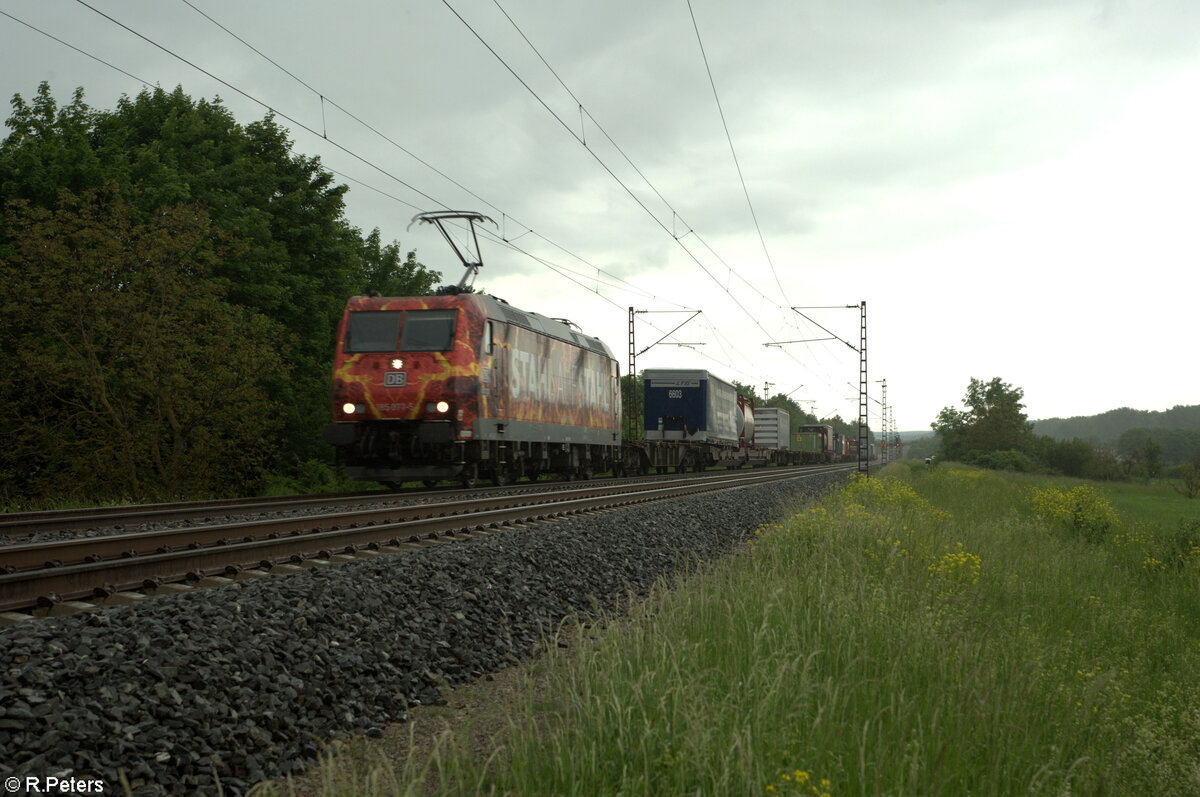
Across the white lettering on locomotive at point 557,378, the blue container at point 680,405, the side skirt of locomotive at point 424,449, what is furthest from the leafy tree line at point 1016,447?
the side skirt of locomotive at point 424,449

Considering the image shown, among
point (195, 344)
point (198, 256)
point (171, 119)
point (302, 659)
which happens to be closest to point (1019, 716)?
point (302, 659)

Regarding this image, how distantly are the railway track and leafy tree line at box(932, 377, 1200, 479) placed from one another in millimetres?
73197

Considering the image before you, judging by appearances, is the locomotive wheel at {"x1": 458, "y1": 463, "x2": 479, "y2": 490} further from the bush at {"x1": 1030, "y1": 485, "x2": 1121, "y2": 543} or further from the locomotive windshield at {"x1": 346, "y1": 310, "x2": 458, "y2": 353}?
the bush at {"x1": 1030, "y1": 485, "x2": 1121, "y2": 543}

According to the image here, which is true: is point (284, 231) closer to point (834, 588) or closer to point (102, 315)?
point (102, 315)

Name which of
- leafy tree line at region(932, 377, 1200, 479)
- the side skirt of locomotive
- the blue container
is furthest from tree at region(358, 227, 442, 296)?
leafy tree line at region(932, 377, 1200, 479)

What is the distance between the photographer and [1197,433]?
607ft

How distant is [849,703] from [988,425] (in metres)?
123

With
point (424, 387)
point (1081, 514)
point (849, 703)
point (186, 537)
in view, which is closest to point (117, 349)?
point (424, 387)

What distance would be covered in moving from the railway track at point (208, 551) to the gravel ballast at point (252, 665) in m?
0.90

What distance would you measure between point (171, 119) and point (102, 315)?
16918 mm

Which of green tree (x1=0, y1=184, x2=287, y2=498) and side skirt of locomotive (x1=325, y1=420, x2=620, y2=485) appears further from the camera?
side skirt of locomotive (x1=325, y1=420, x2=620, y2=485)

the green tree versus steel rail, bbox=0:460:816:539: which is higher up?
the green tree

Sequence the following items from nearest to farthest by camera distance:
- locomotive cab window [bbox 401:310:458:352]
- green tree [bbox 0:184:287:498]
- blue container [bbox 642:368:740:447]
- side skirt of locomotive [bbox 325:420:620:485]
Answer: green tree [bbox 0:184:287:498] → side skirt of locomotive [bbox 325:420:620:485] → locomotive cab window [bbox 401:310:458:352] → blue container [bbox 642:368:740:447]

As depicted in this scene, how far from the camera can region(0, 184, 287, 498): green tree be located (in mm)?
16688
